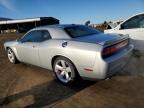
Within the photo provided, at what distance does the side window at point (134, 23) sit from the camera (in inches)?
291

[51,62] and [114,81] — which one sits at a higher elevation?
Answer: [51,62]

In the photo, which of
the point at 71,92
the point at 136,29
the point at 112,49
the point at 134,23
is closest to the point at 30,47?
the point at 71,92

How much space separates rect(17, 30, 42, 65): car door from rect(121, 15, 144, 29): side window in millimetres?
3433

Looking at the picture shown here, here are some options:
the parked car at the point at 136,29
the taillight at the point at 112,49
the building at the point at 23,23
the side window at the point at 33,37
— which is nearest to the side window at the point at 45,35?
the side window at the point at 33,37

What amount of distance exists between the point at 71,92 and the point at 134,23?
13.5 ft

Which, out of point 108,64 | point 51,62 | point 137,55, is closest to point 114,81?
point 108,64

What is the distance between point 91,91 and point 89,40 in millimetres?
1153

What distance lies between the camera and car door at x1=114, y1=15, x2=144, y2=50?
7.27 m

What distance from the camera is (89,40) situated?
472 cm

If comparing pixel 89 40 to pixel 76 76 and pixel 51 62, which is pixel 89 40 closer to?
pixel 76 76

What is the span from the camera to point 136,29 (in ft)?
24.1

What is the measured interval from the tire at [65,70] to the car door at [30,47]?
85 cm

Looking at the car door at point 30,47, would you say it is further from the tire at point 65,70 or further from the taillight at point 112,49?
the taillight at point 112,49

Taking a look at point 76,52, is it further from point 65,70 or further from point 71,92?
point 71,92
